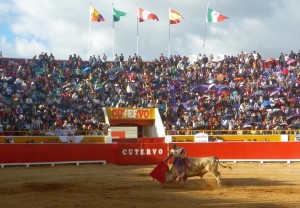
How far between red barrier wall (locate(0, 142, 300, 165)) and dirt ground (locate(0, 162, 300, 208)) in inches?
70.6

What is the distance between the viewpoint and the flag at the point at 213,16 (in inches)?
1645

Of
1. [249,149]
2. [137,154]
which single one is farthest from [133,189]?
[249,149]

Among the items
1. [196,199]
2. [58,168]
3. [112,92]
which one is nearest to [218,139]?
[112,92]

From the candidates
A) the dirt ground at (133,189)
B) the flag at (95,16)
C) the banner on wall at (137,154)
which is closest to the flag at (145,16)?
the flag at (95,16)

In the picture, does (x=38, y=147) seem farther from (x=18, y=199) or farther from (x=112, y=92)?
(x=18, y=199)

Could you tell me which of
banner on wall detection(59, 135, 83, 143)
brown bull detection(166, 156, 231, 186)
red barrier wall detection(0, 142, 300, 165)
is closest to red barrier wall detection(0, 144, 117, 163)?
red barrier wall detection(0, 142, 300, 165)

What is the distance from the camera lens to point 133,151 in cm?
2734

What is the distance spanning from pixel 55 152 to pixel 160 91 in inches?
460

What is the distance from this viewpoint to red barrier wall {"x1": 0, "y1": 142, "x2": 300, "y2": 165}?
25.8 metres

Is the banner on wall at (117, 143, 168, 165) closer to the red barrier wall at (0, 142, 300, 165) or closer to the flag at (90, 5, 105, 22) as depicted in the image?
the red barrier wall at (0, 142, 300, 165)

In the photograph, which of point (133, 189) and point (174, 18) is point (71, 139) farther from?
point (174, 18)

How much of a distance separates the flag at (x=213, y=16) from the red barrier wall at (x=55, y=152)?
60.7ft

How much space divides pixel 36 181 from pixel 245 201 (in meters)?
8.53

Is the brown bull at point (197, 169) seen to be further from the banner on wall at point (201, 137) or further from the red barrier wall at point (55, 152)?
the banner on wall at point (201, 137)
